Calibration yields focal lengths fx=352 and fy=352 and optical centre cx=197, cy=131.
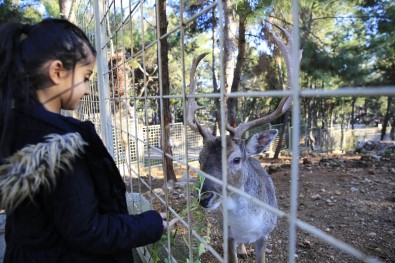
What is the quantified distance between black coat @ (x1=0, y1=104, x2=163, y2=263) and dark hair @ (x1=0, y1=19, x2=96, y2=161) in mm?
46

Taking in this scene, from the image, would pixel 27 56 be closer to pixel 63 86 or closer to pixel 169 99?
pixel 63 86

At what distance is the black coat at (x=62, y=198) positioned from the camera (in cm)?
104

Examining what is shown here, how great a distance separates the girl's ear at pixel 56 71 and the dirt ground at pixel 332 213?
114cm

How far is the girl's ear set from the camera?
109 cm

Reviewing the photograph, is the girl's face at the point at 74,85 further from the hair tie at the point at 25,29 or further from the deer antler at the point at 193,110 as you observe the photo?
the deer antler at the point at 193,110

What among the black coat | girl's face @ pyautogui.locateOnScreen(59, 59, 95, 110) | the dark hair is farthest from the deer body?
the dark hair

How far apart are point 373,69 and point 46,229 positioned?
37.4 ft

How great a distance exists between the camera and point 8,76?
3.49 ft

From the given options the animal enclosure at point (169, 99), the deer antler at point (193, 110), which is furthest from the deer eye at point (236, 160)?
the animal enclosure at point (169, 99)

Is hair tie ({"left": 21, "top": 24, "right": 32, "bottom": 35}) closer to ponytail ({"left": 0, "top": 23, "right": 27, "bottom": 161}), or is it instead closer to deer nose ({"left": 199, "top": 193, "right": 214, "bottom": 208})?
ponytail ({"left": 0, "top": 23, "right": 27, "bottom": 161})

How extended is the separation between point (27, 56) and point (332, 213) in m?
4.51

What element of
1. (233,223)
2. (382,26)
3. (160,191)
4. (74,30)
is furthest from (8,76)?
(382,26)

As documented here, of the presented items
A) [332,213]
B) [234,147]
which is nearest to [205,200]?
[234,147]

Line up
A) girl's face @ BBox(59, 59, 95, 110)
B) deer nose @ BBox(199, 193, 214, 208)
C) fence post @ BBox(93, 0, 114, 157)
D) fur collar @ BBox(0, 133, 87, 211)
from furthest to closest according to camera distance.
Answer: fence post @ BBox(93, 0, 114, 157) < deer nose @ BBox(199, 193, 214, 208) < girl's face @ BBox(59, 59, 95, 110) < fur collar @ BBox(0, 133, 87, 211)
